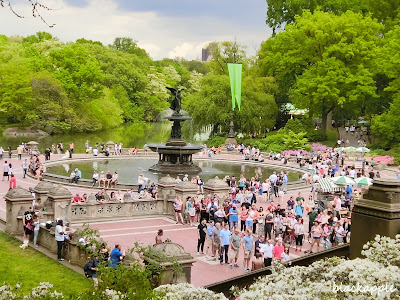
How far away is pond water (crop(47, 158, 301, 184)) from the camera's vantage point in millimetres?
35250

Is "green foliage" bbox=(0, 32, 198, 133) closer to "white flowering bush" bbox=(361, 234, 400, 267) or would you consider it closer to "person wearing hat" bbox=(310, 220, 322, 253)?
"person wearing hat" bbox=(310, 220, 322, 253)

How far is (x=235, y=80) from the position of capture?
172 feet

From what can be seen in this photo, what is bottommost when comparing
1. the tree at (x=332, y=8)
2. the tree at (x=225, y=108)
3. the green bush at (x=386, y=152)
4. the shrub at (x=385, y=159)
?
the shrub at (x=385, y=159)

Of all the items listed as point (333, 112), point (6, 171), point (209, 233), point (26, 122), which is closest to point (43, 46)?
point (26, 122)

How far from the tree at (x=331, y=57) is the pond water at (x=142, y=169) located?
47.7ft

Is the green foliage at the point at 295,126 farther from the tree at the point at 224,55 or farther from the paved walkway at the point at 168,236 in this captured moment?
the paved walkway at the point at 168,236

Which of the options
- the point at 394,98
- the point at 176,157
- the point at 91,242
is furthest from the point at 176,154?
the point at 91,242

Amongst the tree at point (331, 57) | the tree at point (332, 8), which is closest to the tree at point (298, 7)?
the tree at point (332, 8)

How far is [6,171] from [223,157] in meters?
21.5

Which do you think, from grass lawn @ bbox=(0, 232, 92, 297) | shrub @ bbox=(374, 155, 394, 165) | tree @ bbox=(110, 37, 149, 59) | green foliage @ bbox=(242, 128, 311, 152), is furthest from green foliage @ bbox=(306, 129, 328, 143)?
tree @ bbox=(110, 37, 149, 59)

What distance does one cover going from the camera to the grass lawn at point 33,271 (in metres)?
12.8

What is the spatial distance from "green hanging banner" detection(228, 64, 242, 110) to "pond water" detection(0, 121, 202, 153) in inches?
315

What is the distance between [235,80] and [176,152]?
18437 mm

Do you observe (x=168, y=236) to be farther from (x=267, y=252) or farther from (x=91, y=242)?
(x=91, y=242)
